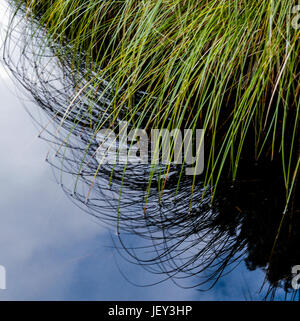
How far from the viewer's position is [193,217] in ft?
3.25

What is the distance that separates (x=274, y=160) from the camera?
1.10 meters

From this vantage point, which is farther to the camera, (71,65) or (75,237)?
(71,65)

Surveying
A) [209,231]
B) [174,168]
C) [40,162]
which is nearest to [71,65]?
[40,162]

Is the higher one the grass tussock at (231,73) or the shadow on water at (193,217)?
the grass tussock at (231,73)

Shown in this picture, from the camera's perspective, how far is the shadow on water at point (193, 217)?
0.87 meters

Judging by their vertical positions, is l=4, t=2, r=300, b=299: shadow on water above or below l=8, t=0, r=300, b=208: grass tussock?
below

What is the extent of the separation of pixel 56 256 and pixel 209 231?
0.38m

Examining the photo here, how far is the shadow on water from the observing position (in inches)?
34.2

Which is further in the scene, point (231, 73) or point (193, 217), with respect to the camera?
point (231, 73)

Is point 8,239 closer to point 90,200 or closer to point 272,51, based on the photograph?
point 90,200

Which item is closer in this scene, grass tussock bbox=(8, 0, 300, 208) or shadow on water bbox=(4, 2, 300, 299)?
shadow on water bbox=(4, 2, 300, 299)

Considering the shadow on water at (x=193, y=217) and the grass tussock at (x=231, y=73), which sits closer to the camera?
the shadow on water at (x=193, y=217)

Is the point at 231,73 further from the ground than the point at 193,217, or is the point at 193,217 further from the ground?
the point at 231,73
